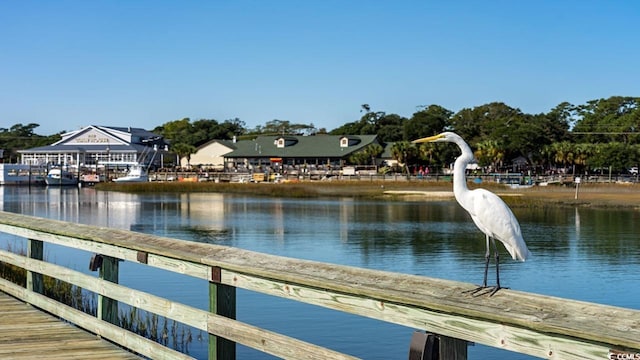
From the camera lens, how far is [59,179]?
10225 centimetres

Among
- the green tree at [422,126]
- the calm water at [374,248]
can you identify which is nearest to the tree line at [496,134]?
the green tree at [422,126]

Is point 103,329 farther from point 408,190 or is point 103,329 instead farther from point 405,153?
point 405,153

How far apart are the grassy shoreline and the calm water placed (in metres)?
6.37

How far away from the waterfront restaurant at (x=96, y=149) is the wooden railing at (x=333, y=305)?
108 m

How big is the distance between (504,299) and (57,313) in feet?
17.7

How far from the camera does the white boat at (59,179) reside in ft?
335

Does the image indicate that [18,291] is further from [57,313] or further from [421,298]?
[421,298]

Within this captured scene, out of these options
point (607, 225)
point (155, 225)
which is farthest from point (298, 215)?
point (607, 225)

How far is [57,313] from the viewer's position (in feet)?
25.9

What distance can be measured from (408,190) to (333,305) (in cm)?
7226

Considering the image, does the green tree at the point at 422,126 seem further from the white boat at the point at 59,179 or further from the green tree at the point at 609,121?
the white boat at the point at 59,179

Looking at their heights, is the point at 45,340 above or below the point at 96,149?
below

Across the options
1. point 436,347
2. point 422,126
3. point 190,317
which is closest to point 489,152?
point 422,126

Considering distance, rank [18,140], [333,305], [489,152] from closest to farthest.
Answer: [333,305]
[489,152]
[18,140]
